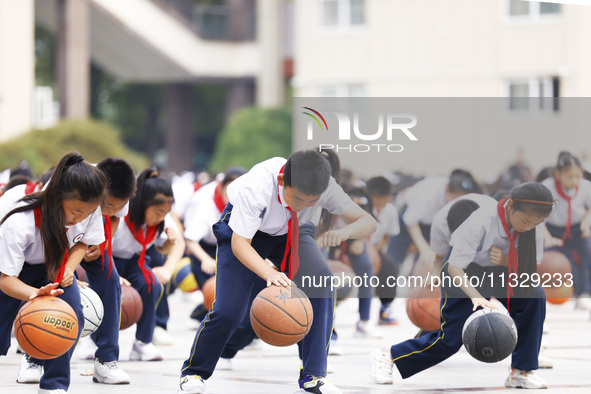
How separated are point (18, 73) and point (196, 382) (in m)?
23.5

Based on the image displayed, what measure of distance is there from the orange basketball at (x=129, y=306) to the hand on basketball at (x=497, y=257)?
9.41 ft

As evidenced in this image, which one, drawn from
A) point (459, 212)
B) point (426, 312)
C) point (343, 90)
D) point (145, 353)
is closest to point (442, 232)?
point (459, 212)

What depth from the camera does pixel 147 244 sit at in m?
8.87

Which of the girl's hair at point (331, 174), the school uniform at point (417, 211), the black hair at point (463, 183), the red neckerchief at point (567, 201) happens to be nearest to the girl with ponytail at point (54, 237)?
the girl's hair at point (331, 174)

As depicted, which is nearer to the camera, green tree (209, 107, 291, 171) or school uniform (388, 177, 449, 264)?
school uniform (388, 177, 449, 264)

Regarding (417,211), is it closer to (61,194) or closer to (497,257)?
(497,257)

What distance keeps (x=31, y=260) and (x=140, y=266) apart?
8.41 feet

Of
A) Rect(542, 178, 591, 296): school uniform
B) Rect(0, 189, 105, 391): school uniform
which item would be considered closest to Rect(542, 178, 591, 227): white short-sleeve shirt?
Rect(542, 178, 591, 296): school uniform

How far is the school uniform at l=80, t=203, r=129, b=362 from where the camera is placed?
7727 millimetres

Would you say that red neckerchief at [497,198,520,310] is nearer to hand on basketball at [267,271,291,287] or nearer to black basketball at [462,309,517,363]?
black basketball at [462,309,517,363]

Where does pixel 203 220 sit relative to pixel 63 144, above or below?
below

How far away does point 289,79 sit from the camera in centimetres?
4381

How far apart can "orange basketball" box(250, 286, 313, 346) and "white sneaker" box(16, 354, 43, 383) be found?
1.99m

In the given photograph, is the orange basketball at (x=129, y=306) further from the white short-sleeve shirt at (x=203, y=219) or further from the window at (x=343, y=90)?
the window at (x=343, y=90)
